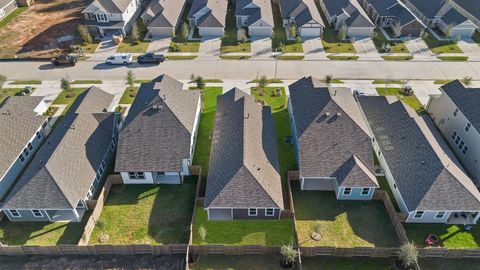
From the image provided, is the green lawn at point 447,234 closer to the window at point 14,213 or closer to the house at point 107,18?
the window at point 14,213

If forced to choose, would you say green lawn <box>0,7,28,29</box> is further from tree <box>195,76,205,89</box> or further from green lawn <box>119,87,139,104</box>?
tree <box>195,76,205,89</box>

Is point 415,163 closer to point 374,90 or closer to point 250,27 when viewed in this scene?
point 374,90

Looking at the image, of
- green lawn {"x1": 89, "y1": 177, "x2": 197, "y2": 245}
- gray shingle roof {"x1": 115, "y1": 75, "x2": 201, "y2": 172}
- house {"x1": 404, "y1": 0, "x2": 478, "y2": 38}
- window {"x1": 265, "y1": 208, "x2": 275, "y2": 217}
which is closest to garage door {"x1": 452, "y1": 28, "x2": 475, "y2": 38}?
house {"x1": 404, "y1": 0, "x2": 478, "y2": 38}

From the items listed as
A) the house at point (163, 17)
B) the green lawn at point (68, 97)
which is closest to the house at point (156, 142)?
the green lawn at point (68, 97)

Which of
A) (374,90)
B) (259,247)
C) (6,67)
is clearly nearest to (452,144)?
(374,90)

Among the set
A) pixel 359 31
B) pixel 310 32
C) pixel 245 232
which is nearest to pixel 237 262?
pixel 245 232

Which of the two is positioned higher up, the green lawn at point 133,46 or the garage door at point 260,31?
the garage door at point 260,31
